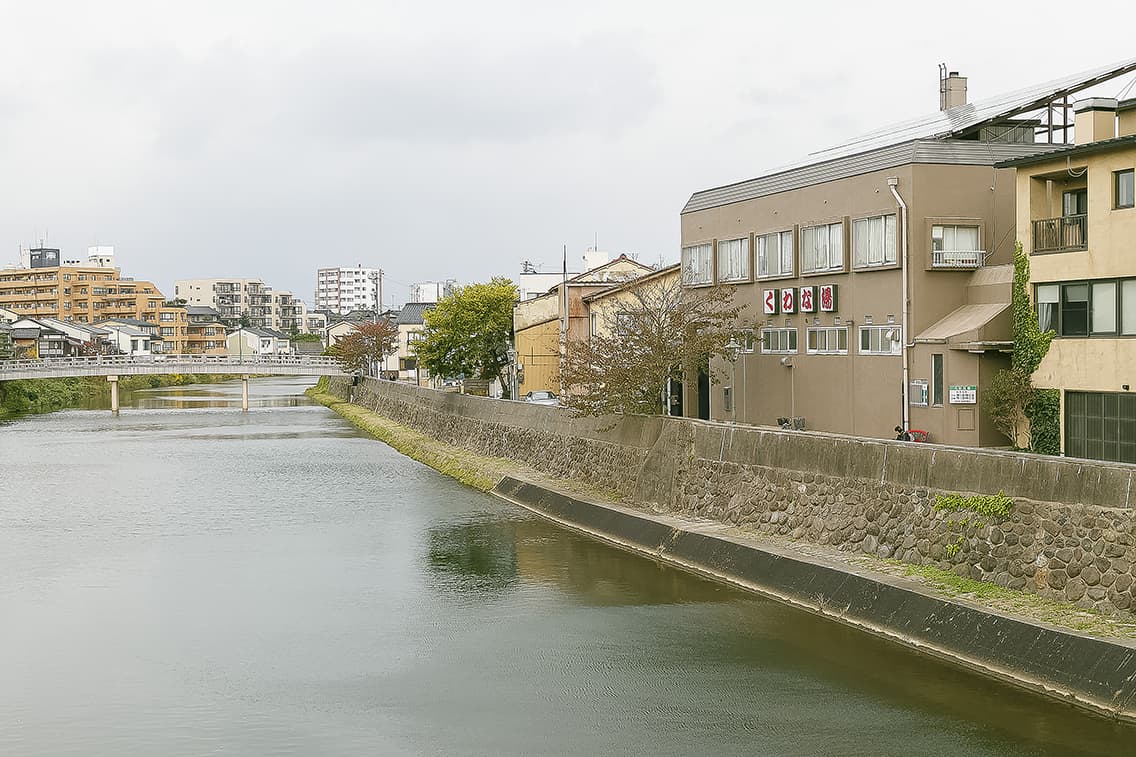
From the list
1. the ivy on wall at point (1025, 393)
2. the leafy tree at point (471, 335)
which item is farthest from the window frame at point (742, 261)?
the leafy tree at point (471, 335)

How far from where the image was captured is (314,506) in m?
29.9

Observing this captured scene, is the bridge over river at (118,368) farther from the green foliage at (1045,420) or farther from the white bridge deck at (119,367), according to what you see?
the green foliage at (1045,420)

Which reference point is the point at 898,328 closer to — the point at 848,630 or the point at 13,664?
the point at 848,630

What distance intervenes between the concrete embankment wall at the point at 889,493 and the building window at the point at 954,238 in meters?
6.56

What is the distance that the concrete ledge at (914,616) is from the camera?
38.4ft

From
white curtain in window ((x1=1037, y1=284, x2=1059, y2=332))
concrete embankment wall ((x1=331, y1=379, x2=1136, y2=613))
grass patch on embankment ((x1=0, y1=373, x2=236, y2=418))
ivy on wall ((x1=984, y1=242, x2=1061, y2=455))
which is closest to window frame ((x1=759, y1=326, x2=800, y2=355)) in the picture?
concrete embankment wall ((x1=331, y1=379, x2=1136, y2=613))

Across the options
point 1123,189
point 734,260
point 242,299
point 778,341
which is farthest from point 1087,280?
point 242,299

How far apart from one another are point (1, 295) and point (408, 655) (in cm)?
13359

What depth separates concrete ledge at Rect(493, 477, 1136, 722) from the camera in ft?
38.4

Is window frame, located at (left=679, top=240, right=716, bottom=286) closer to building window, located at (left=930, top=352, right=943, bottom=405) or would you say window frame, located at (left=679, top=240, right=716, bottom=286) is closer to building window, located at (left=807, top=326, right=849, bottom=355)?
Result: building window, located at (left=807, top=326, right=849, bottom=355)

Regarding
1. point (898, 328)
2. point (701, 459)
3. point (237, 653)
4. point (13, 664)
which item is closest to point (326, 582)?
point (237, 653)

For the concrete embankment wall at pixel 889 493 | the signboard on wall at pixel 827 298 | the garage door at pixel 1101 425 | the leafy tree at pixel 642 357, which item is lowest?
the concrete embankment wall at pixel 889 493

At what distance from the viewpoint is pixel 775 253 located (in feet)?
95.6

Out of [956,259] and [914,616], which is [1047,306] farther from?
[914,616]
